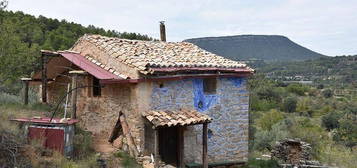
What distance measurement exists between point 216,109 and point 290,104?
29.5 m

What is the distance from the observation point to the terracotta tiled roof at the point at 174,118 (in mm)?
9734

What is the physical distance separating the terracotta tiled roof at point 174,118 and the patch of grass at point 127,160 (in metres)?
1.14

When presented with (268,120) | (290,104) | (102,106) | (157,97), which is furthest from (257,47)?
(157,97)

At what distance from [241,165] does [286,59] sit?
6508 cm

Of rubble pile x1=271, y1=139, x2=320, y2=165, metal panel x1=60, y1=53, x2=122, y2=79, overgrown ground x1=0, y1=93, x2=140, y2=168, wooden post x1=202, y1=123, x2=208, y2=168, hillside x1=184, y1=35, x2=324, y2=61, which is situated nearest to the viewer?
overgrown ground x1=0, y1=93, x2=140, y2=168

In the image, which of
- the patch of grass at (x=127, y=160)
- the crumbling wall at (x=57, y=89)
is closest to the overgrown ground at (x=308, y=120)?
the patch of grass at (x=127, y=160)

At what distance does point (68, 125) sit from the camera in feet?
30.0

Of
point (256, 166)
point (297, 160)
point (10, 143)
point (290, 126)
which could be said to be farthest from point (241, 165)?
point (290, 126)

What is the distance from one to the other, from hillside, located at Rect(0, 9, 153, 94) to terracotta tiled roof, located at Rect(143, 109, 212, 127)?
6.56 meters

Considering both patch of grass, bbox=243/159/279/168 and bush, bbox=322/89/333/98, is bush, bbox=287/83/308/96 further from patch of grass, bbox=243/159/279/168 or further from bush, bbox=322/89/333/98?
patch of grass, bbox=243/159/279/168

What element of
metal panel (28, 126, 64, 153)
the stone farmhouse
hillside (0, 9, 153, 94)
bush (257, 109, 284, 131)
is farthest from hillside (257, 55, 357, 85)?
metal panel (28, 126, 64, 153)

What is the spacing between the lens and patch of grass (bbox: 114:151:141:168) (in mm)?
9484

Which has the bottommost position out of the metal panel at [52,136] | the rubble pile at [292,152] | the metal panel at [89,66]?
the rubble pile at [292,152]

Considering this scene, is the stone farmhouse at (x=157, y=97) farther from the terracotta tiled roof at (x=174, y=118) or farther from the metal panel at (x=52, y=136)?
the metal panel at (x=52, y=136)
